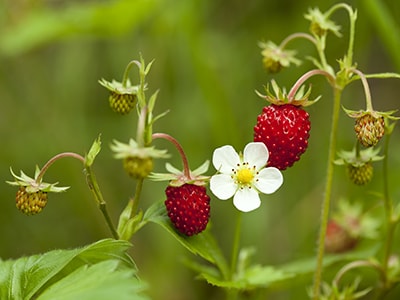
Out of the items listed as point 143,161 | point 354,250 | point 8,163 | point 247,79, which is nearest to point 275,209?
point 247,79

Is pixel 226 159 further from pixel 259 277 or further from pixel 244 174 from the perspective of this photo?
pixel 259 277

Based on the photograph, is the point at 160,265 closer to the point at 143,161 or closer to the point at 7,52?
the point at 7,52

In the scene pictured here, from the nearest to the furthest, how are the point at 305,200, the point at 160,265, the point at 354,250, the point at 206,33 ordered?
the point at 354,250 → the point at 160,265 → the point at 305,200 → the point at 206,33

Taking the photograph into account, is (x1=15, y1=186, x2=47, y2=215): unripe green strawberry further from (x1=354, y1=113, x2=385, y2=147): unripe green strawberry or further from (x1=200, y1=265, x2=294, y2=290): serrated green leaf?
(x1=354, y1=113, x2=385, y2=147): unripe green strawberry

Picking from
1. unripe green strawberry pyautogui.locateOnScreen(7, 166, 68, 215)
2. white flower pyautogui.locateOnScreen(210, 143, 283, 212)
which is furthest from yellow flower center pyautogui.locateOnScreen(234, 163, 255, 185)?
unripe green strawberry pyautogui.locateOnScreen(7, 166, 68, 215)

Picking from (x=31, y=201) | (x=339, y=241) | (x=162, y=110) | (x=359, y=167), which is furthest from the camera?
(x=162, y=110)

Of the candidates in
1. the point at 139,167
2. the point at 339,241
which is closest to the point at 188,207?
the point at 139,167
